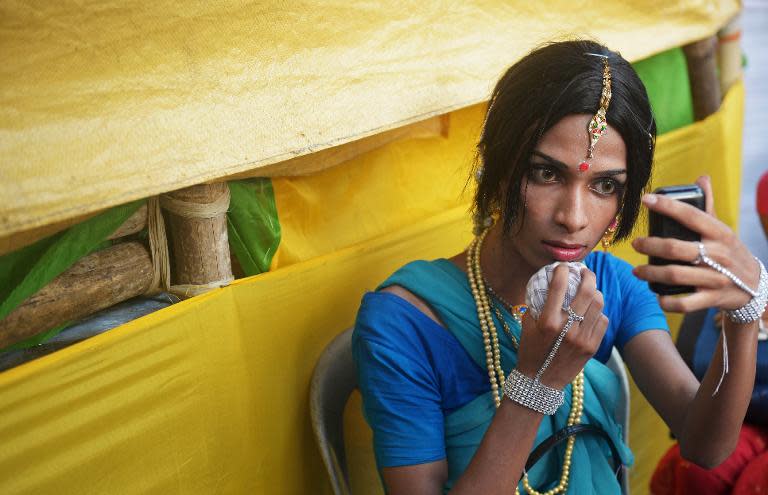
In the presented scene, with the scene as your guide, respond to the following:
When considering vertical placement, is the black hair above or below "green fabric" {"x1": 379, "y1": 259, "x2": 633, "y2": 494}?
above

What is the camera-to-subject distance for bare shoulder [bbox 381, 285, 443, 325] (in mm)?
1659

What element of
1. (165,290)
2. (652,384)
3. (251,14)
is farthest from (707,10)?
(165,290)

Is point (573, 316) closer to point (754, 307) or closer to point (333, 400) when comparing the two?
point (754, 307)

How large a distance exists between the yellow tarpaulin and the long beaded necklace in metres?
0.29

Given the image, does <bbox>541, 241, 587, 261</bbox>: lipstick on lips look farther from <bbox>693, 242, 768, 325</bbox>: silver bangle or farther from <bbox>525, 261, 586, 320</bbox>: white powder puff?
<bbox>693, 242, 768, 325</bbox>: silver bangle

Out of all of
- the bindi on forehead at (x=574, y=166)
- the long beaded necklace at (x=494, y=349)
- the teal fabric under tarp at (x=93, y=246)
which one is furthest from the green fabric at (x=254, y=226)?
the bindi on forehead at (x=574, y=166)

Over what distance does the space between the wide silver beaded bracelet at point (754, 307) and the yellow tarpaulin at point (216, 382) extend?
80 centimetres

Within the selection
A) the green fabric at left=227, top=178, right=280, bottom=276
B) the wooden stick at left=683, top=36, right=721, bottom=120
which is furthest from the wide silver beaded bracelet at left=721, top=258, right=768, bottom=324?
the wooden stick at left=683, top=36, right=721, bottom=120

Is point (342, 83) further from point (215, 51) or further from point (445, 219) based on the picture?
point (445, 219)

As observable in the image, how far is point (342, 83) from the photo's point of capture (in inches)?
67.7

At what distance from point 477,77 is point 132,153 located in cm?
92

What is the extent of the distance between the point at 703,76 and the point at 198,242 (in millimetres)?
2103

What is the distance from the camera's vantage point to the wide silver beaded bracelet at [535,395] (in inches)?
56.2

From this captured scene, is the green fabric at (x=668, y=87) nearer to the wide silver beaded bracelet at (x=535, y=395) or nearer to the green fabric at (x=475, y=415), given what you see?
the green fabric at (x=475, y=415)
